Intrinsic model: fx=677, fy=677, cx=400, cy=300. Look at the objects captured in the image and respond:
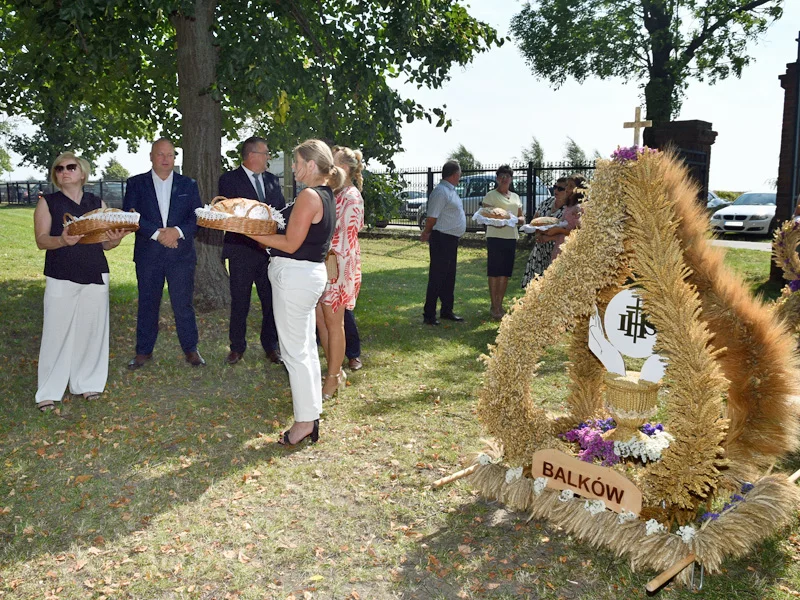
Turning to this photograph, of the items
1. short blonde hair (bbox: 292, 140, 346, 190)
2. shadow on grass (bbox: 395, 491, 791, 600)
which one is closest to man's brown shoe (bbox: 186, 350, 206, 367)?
short blonde hair (bbox: 292, 140, 346, 190)

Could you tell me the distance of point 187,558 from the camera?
3.60 metres

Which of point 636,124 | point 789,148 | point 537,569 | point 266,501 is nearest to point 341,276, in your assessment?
point 266,501

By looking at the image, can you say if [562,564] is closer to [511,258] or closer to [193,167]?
[511,258]

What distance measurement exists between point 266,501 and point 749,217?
22.4 meters

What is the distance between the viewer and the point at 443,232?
9.03 m

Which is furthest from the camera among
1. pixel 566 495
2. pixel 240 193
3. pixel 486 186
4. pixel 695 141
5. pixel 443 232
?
pixel 486 186

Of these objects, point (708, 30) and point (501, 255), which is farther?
point (708, 30)

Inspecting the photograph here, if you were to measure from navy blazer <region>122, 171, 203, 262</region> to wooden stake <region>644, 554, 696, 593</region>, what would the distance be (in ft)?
17.2

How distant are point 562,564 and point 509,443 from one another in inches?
28.5

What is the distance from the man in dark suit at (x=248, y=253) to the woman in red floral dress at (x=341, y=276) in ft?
3.51

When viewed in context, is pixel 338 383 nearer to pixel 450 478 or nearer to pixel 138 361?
pixel 450 478

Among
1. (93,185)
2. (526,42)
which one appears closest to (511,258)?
(526,42)

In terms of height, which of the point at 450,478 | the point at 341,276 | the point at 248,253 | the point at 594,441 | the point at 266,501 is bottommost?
the point at 266,501

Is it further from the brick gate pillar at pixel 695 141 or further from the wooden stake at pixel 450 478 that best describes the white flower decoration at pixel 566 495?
the brick gate pillar at pixel 695 141
